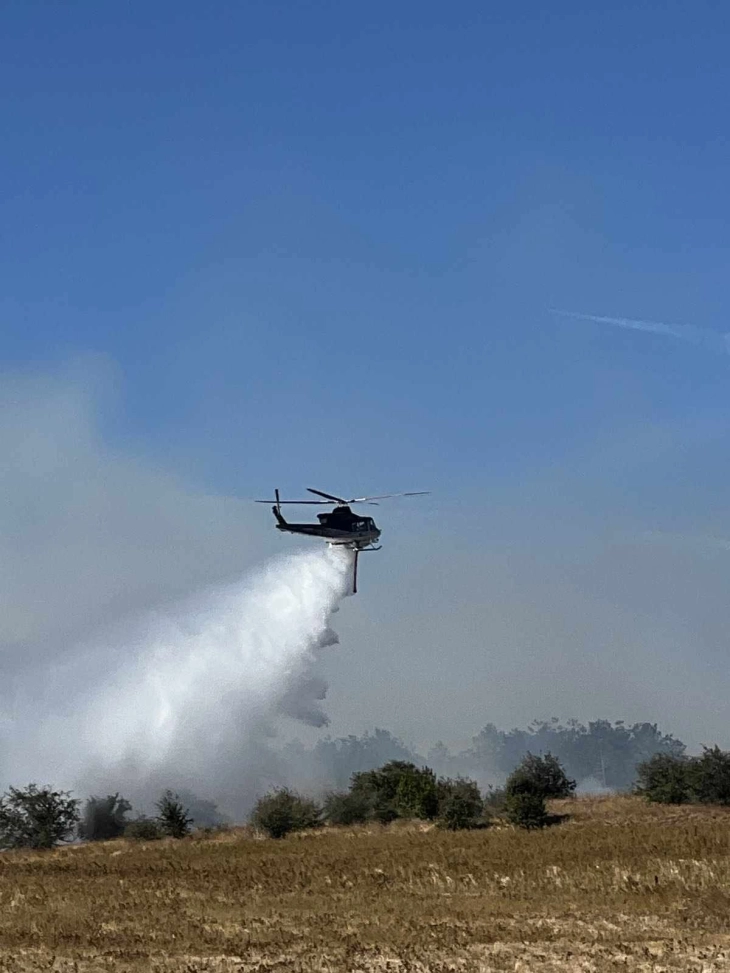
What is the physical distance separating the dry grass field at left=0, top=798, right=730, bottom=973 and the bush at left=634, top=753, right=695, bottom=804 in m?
7.81

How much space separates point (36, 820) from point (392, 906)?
32221 mm

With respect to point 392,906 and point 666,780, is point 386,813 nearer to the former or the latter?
point 666,780

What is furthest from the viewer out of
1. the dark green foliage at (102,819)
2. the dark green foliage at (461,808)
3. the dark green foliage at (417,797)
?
the dark green foliage at (102,819)

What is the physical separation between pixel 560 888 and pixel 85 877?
50.1 ft

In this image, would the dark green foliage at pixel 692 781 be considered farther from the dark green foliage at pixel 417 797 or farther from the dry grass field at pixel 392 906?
the dark green foliage at pixel 417 797

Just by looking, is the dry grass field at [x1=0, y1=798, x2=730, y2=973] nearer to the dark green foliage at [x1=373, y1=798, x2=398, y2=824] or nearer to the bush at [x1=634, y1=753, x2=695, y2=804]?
the bush at [x1=634, y1=753, x2=695, y2=804]

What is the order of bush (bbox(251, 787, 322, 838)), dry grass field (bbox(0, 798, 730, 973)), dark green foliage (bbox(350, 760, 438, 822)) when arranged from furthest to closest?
dark green foliage (bbox(350, 760, 438, 822)) < bush (bbox(251, 787, 322, 838)) < dry grass field (bbox(0, 798, 730, 973))

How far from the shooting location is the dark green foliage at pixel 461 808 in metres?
48.8

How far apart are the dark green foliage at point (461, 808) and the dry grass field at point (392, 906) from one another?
360 cm

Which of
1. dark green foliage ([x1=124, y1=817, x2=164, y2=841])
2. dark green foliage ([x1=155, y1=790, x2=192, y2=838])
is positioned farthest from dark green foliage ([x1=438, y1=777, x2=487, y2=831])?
dark green foliage ([x1=124, y1=817, x2=164, y2=841])

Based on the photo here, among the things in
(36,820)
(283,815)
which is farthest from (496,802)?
(36,820)

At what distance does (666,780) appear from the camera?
54.8 metres

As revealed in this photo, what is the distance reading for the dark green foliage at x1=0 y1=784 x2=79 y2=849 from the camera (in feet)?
183

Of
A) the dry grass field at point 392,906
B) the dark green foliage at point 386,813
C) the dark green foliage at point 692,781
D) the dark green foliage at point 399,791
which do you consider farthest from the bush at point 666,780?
the dark green foliage at point 386,813
